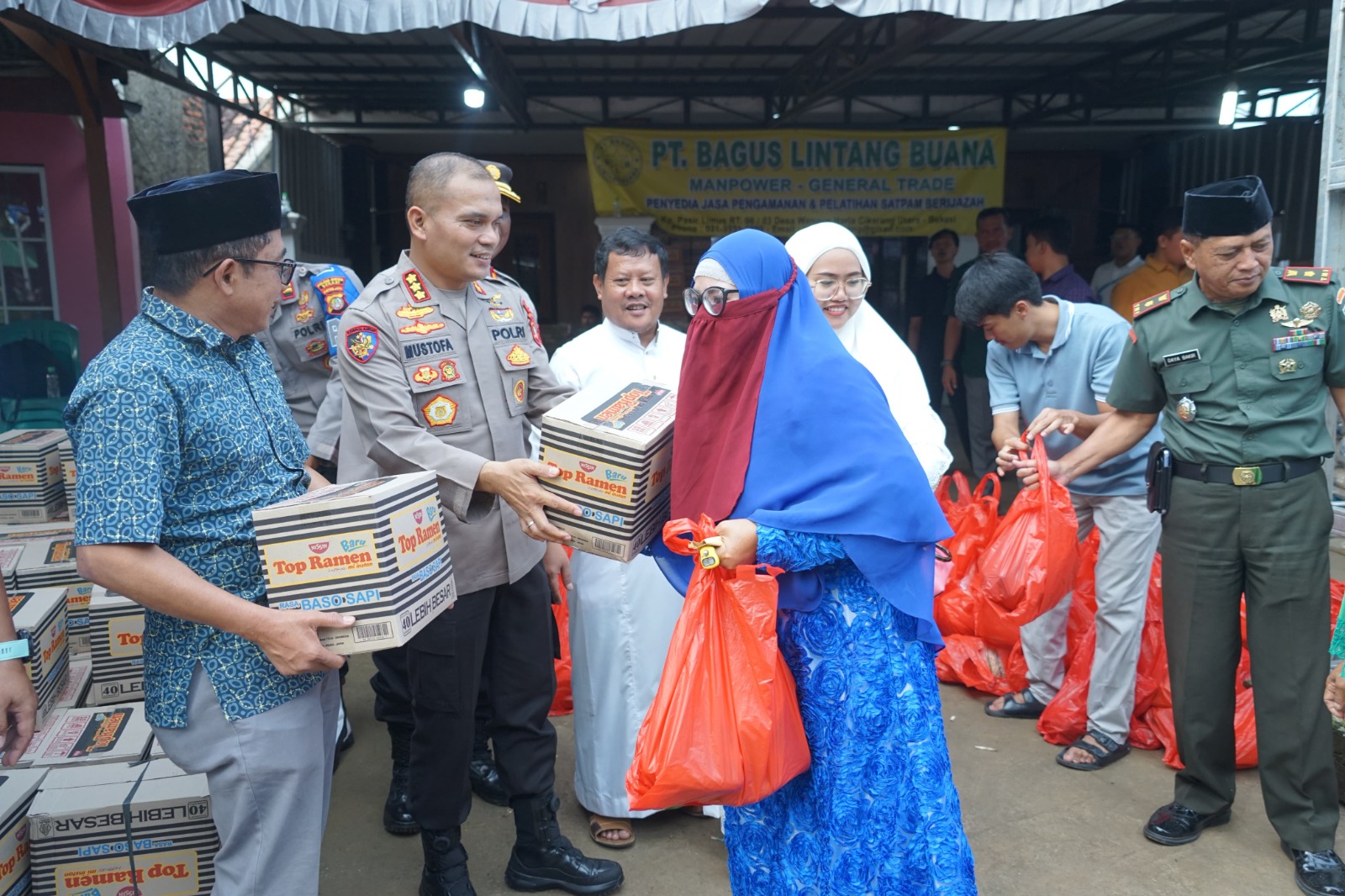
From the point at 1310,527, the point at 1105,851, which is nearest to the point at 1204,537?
the point at 1310,527

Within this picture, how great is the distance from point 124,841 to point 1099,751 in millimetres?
3239

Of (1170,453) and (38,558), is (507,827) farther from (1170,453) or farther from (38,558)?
(1170,453)

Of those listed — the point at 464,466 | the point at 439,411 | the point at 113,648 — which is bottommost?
the point at 113,648

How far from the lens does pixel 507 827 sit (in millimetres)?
3201

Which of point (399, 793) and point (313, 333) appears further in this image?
point (313, 333)

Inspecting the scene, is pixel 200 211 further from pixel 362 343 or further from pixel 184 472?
pixel 362 343

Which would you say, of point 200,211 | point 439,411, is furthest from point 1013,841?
point 200,211

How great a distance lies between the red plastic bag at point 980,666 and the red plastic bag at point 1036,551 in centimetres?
81

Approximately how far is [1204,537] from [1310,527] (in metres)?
0.28

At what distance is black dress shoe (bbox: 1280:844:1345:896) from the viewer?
2.74 metres

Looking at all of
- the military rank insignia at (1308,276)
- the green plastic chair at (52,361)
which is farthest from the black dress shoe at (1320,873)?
the green plastic chair at (52,361)

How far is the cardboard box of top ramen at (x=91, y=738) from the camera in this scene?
8.68 feet

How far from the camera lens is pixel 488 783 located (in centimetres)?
338

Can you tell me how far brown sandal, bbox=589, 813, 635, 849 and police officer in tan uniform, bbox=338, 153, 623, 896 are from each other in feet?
→ 0.81
